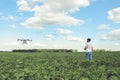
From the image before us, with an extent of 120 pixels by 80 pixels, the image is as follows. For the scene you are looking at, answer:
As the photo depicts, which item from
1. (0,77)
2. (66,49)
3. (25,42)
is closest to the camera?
(0,77)

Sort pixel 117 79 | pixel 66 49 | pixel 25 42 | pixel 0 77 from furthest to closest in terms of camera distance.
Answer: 1. pixel 25 42
2. pixel 66 49
3. pixel 0 77
4. pixel 117 79

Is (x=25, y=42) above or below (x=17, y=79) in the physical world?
above

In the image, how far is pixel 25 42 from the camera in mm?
105188

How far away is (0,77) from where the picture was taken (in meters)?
8.87

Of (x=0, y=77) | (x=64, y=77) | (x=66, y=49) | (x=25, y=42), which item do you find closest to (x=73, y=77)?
(x=64, y=77)

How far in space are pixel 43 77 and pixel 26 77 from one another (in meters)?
0.71

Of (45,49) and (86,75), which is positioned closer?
(86,75)

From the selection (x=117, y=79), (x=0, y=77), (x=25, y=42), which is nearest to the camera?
(x=117, y=79)

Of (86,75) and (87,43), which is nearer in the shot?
(86,75)

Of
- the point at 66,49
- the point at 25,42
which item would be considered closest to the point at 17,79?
the point at 66,49

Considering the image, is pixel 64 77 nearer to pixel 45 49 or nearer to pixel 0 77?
pixel 0 77

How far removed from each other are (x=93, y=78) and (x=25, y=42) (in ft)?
321

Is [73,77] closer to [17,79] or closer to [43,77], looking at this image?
[43,77]

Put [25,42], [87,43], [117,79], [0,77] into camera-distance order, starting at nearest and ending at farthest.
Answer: [117,79] → [0,77] → [87,43] → [25,42]
